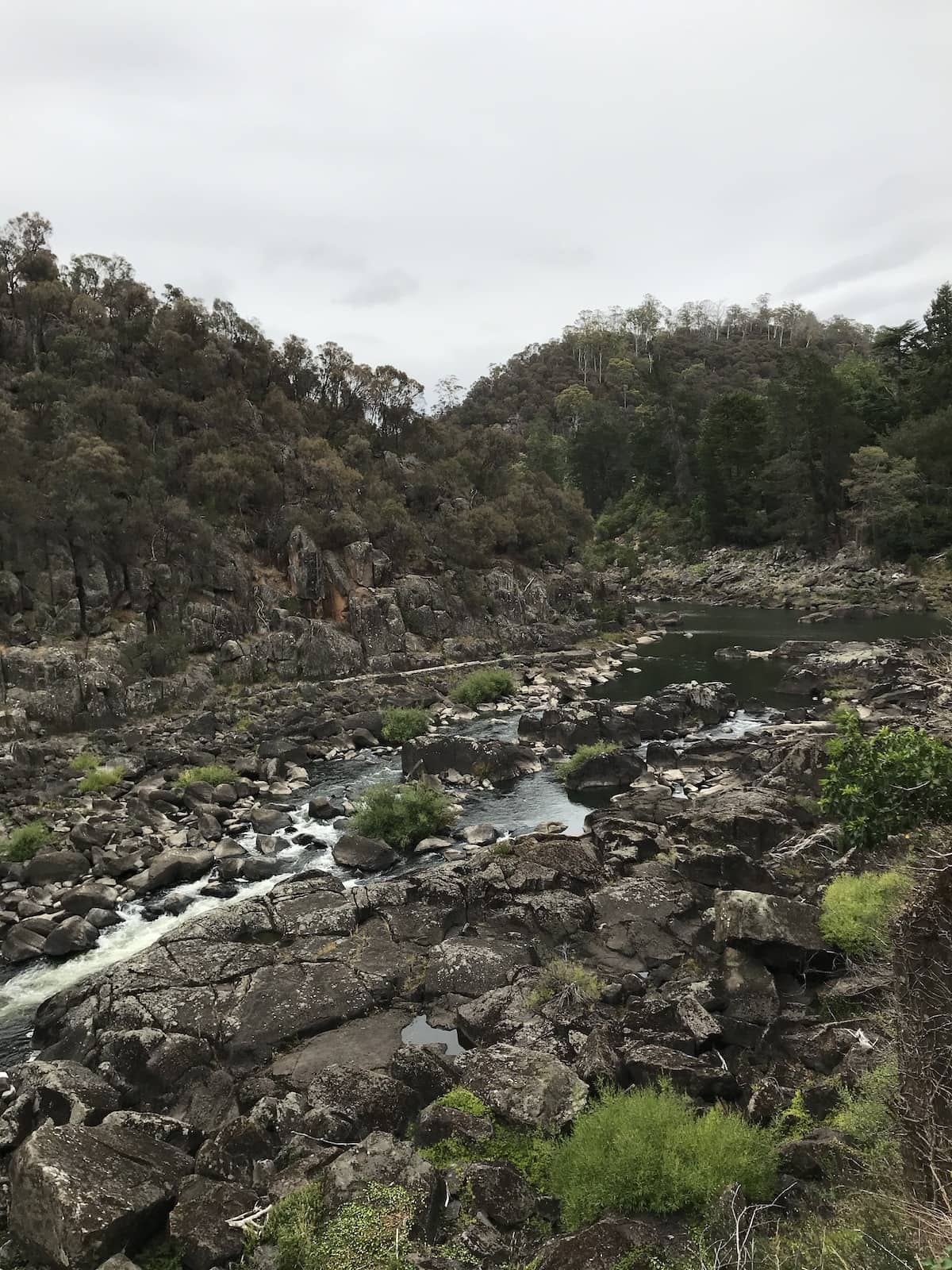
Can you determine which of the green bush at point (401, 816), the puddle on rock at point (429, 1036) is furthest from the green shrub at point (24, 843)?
the puddle on rock at point (429, 1036)

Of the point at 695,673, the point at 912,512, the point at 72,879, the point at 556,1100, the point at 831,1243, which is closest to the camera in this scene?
the point at 831,1243

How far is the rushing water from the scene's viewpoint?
48.9ft

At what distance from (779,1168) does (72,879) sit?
56.8 ft

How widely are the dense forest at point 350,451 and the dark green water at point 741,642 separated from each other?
14.5m

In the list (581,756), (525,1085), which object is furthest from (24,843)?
(581,756)

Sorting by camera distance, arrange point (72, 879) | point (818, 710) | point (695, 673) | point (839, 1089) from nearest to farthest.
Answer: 1. point (839, 1089)
2. point (72, 879)
3. point (818, 710)
4. point (695, 673)

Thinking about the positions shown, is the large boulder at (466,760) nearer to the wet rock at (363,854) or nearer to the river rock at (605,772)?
the river rock at (605,772)

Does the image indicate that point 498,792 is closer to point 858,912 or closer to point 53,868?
point 53,868

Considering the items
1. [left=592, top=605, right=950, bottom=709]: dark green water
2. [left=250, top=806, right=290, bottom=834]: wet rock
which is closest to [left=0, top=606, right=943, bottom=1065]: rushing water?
[left=592, top=605, right=950, bottom=709]: dark green water

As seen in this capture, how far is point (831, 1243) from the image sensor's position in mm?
5855

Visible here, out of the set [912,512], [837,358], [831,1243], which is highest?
[837,358]

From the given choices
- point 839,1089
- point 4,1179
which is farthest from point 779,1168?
point 4,1179

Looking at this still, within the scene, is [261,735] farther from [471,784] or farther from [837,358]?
[837,358]

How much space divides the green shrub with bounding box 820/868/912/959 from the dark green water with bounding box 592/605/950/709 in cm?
2280
